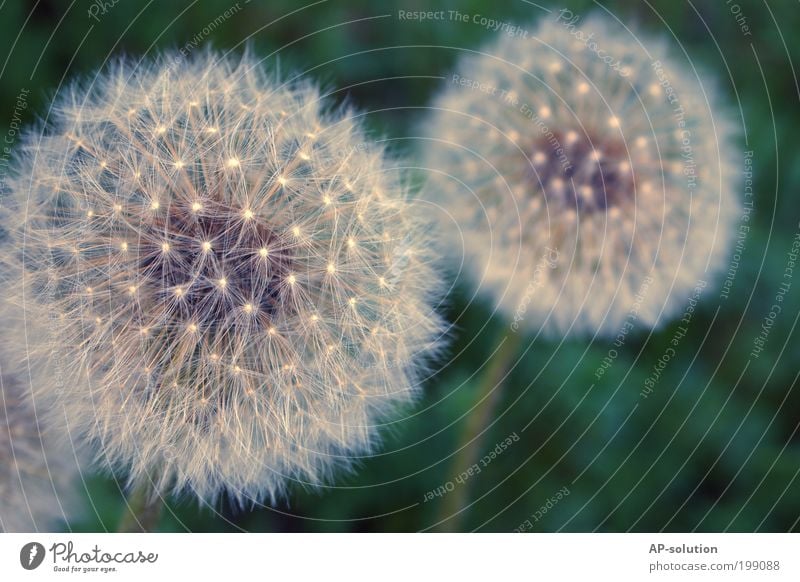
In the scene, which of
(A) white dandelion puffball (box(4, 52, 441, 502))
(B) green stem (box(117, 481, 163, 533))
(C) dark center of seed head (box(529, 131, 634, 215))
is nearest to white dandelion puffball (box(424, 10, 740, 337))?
(C) dark center of seed head (box(529, 131, 634, 215))

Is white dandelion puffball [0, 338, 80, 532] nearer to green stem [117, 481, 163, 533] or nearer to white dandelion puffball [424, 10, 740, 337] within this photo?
green stem [117, 481, 163, 533]

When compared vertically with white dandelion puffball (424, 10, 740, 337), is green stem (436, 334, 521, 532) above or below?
below

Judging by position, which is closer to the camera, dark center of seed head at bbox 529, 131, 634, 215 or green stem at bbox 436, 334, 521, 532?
dark center of seed head at bbox 529, 131, 634, 215

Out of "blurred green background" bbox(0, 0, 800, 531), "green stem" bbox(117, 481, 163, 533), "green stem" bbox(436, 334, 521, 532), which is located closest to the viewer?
"green stem" bbox(117, 481, 163, 533)

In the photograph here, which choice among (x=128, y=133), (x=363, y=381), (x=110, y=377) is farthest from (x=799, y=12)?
(x=110, y=377)

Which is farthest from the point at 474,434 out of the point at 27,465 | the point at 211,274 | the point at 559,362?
the point at 27,465
